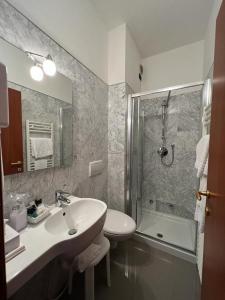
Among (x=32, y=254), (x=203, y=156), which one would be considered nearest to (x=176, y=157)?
(x=203, y=156)

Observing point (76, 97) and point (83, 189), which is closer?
point (76, 97)

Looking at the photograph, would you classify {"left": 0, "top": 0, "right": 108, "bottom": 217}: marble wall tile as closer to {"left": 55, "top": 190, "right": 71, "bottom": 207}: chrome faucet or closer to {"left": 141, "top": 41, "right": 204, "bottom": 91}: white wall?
{"left": 55, "top": 190, "right": 71, "bottom": 207}: chrome faucet

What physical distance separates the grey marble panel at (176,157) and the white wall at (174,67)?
10.4 inches

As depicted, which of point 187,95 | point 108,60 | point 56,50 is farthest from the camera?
point 187,95

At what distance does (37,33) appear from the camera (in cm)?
106

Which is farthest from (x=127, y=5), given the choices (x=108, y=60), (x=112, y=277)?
(x=112, y=277)

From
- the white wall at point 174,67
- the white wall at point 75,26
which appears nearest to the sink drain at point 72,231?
the white wall at point 75,26

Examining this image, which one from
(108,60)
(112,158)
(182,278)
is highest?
(108,60)

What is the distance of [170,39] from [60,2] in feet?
5.11

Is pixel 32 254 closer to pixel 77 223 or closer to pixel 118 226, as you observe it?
pixel 77 223

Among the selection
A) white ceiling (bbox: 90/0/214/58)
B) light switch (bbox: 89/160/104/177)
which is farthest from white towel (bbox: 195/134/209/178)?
white ceiling (bbox: 90/0/214/58)

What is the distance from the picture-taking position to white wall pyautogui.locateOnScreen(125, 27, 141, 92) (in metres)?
1.94

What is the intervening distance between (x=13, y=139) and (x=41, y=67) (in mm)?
576

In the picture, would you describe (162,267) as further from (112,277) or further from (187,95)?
(187,95)
